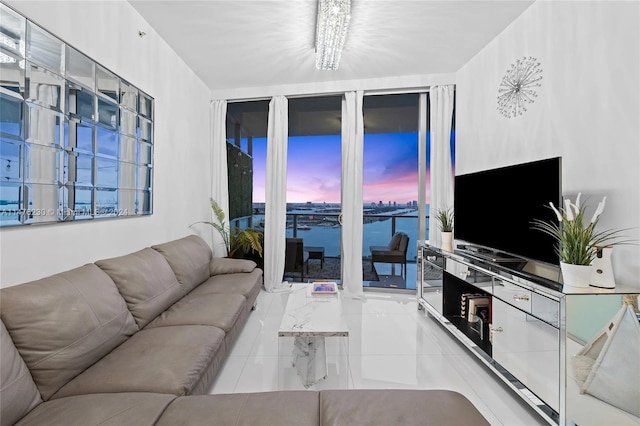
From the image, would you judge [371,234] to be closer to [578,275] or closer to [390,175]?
[390,175]

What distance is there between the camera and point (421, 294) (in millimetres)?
3256

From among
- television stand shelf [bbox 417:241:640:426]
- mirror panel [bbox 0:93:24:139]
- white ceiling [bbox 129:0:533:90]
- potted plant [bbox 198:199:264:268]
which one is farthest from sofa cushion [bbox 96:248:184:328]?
television stand shelf [bbox 417:241:640:426]

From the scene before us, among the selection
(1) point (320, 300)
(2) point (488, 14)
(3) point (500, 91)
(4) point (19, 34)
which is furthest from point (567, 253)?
(4) point (19, 34)

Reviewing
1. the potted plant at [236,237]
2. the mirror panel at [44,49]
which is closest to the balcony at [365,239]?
the potted plant at [236,237]

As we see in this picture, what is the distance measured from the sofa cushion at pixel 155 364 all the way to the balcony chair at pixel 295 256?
2447 millimetres

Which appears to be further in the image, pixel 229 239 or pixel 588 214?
pixel 229 239

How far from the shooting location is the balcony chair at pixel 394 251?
13.3 ft

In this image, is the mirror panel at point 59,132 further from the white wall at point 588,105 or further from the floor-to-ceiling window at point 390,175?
the white wall at point 588,105

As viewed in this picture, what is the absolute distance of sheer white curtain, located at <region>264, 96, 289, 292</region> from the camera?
3.92 meters

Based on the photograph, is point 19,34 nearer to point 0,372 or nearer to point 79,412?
point 0,372

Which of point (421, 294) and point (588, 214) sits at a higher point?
point (588, 214)

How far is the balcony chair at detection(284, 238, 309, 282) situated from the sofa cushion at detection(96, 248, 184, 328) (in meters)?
2.01

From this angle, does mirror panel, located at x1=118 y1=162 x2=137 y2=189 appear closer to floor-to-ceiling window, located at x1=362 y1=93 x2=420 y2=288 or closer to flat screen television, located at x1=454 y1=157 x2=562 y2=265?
floor-to-ceiling window, located at x1=362 y1=93 x2=420 y2=288

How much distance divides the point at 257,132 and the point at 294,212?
1.28 meters
